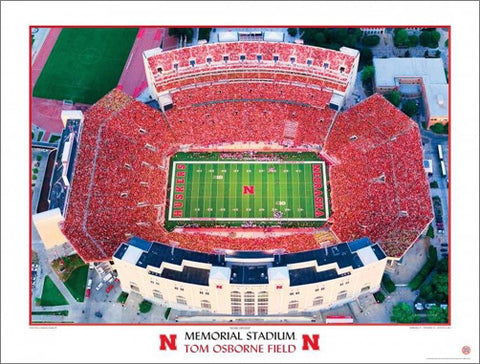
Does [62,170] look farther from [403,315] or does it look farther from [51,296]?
[403,315]

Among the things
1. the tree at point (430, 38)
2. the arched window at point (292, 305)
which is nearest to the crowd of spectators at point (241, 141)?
the arched window at point (292, 305)

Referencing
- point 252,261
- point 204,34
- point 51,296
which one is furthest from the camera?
point 204,34

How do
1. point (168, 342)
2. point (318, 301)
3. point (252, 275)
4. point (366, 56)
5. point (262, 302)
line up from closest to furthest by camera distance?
point (168, 342), point (252, 275), point (262, 302), point (318, 301), point (366, 56)

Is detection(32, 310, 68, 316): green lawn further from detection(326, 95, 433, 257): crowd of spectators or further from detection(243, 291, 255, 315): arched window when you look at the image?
detection(326, 95, 433, 257): crowd of spectators

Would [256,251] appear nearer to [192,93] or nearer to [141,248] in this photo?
[141,248]

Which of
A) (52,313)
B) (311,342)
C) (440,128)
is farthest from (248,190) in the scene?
(52,313)

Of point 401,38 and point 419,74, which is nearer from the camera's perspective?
point 419,74

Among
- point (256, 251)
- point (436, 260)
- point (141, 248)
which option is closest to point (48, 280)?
point (141, 248)
